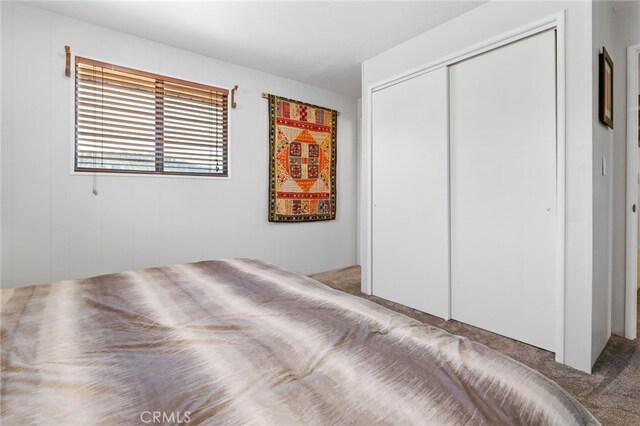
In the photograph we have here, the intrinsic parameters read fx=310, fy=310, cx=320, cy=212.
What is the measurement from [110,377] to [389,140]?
2.83 metres

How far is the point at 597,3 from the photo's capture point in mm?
1871

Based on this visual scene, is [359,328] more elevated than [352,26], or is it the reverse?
[352,26]

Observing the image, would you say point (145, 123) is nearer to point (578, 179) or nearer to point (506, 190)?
point (506, 190)

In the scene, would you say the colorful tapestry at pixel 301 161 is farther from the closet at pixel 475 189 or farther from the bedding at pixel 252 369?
the bedding at pixel 252 369

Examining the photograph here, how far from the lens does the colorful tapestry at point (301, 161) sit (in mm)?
3600

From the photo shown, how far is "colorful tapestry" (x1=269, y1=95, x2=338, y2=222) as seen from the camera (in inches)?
142

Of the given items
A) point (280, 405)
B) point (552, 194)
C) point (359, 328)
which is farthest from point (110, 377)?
point (552, 194)

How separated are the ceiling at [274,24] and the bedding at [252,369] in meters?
2.20

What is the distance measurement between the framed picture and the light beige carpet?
1.52 meters

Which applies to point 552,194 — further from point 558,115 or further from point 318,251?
point 318,251

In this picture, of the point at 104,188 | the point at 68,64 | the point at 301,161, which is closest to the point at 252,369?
the point at 104,188

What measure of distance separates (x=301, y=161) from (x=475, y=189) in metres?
2.06

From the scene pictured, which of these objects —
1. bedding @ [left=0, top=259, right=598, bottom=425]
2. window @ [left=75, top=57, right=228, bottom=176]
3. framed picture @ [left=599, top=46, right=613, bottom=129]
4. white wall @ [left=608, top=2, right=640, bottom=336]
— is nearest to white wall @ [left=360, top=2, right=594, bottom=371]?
framed picture @ [left=599, top=46, right=613, bottom=129]

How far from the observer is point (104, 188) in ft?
8.59
